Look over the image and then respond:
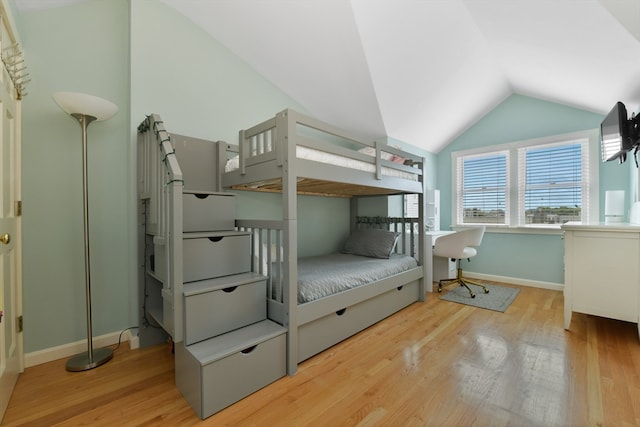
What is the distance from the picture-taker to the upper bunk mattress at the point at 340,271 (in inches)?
74.2

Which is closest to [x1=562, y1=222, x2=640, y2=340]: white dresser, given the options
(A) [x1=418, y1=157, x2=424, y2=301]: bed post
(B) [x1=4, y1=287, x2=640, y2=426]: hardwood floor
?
(B) [x1=4, y1=287, x2=640, y2=426]: hardwood floor

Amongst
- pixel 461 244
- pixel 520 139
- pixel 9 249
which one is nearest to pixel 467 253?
pixel 461 244

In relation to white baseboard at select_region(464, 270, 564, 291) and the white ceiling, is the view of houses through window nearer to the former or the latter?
the white ceiling

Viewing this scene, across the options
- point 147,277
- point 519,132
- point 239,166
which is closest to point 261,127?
point 239,166

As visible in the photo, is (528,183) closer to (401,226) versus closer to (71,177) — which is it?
(401,226)

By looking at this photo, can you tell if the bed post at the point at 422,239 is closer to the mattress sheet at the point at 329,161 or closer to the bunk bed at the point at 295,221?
the bunk bed at the point at 295,221

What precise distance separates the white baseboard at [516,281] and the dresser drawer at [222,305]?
3518 millimetres

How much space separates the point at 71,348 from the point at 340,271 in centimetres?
202

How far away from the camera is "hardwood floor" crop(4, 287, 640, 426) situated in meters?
1.31

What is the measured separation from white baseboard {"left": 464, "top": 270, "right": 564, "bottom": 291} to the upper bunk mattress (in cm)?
164

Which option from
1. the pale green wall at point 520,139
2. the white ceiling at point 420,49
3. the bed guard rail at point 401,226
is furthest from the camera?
the pale green wall at point 520,139

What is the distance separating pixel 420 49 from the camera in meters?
2.52

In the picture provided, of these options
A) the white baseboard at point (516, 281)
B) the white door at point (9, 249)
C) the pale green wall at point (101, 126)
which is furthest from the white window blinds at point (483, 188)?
the white door at point (9, 249)

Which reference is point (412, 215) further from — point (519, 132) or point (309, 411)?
point (309, 411)
